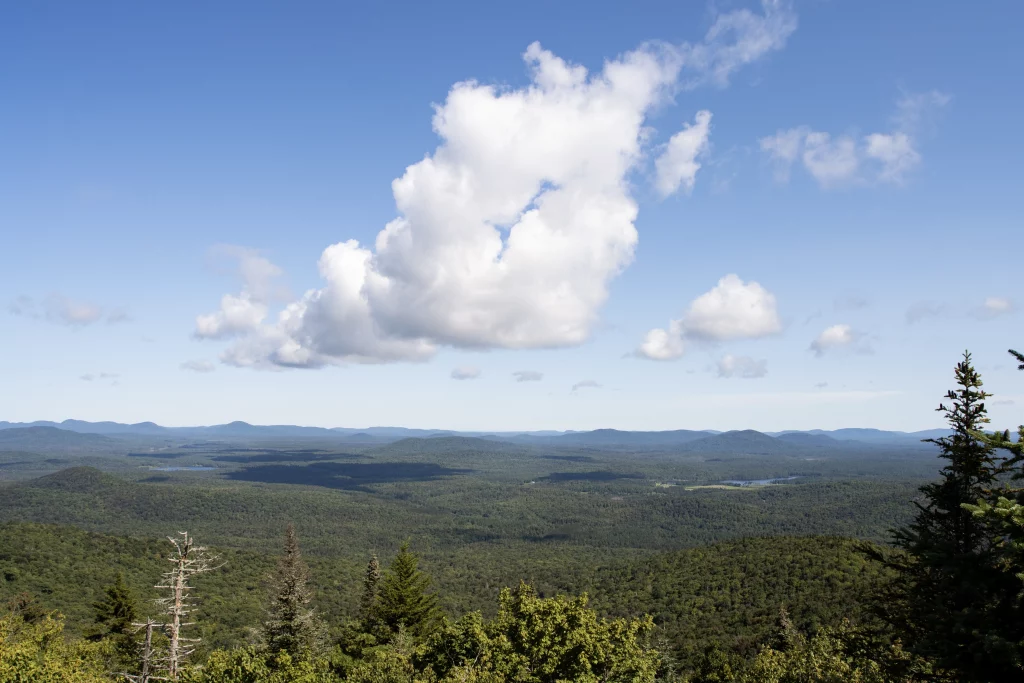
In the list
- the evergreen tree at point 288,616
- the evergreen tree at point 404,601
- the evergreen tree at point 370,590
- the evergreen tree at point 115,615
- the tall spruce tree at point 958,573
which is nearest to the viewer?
the tall spruce tree at point 958,573

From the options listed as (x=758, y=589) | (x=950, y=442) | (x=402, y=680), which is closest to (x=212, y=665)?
(x=402, y=680)

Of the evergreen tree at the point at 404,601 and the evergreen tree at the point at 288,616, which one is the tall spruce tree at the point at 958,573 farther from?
the evergreen tree at the point at 288,616

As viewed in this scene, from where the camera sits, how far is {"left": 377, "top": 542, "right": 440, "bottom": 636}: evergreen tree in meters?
51.7

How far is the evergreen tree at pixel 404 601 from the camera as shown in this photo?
2035 inches

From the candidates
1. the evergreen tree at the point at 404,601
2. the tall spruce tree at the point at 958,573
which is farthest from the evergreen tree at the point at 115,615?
the tall spruce tree at the point at 958,573

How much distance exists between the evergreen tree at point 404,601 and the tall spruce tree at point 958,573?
41435 mm

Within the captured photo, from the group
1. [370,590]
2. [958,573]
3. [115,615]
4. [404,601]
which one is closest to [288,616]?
[404,601]

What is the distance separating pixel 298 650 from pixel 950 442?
161ft

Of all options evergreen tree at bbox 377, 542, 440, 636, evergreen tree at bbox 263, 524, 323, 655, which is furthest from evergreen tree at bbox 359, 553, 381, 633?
evergreen tree at bbox 263, 524, 323, 655

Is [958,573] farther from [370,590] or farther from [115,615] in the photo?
[115,615]

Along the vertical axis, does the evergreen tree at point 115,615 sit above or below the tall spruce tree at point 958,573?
below

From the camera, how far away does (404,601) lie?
52000 millimetres

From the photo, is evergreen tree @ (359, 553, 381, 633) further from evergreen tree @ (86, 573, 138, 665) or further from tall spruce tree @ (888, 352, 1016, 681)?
tall spruce tree @ (888, 352, 1016, 681)

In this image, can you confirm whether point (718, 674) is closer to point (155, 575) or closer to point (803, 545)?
point (803, 545)
